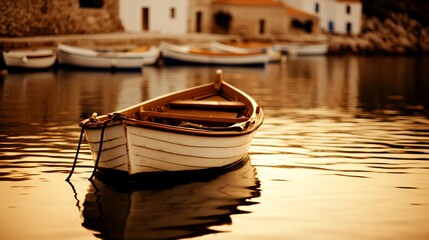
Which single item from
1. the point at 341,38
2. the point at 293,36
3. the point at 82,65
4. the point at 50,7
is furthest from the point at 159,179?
the point at 341,38

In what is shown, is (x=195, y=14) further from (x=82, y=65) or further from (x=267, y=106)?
(x=267, y=106)

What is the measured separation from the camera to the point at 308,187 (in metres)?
10.8

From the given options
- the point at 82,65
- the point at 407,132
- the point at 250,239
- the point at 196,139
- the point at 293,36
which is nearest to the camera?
the point at 250,239

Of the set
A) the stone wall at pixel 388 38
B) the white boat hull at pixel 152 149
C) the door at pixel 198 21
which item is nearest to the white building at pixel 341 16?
the stone wall at pixel 388 38

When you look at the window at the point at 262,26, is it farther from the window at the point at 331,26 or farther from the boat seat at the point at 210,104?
the boat seat at the point at 210,104

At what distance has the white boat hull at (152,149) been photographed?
10.1m

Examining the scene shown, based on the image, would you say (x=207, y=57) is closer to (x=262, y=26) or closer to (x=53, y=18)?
(x=53, y=18)

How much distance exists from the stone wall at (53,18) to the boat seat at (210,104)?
26034mm

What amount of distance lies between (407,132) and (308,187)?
6.62m

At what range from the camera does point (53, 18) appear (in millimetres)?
41125

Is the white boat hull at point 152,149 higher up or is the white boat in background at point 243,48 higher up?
the white boat hull at point 152,149

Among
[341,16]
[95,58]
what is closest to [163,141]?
[95,58]

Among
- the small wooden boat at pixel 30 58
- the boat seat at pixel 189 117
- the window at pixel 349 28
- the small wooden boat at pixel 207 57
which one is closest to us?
the boat seat at pixel 189 117

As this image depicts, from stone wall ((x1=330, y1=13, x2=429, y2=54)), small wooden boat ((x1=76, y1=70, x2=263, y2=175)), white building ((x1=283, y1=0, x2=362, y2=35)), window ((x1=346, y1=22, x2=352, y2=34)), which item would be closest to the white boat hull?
small wooden boat ((x1=76, y1=70, x2=263, y2=175))
